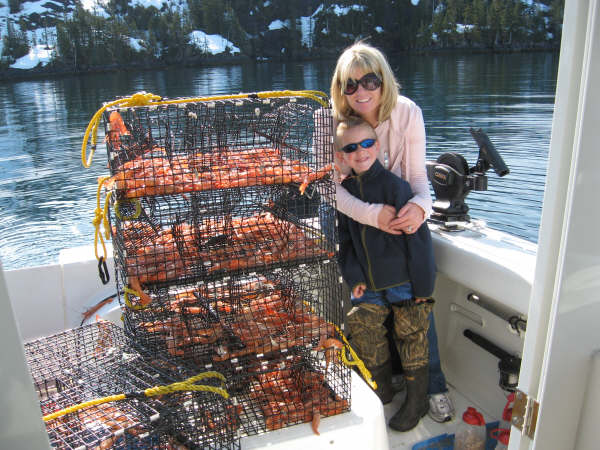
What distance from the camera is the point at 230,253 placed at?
1.80 m

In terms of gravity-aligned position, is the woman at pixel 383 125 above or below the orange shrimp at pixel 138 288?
above

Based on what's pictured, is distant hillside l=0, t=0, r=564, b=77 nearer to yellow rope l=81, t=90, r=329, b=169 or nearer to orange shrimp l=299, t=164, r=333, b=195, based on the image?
yellow rope l=81, t=90, r=329, b=169

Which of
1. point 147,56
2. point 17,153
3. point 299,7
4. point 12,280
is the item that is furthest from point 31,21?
point 12,280

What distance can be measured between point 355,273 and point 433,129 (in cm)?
1174

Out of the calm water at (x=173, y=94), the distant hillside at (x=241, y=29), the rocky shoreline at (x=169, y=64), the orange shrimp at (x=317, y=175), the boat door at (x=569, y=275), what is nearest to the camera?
the boat door at (x=569, y=275)

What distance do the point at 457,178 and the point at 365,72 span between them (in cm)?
84

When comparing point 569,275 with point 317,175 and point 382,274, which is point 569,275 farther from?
point 382,274

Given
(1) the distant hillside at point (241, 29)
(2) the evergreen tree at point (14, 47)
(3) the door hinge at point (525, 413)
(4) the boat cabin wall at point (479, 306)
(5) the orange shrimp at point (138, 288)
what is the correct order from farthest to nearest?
(1) the distant hillside at point (241, 29) → (2) the evergreen tree at point (14, 47) → (4) the boat cabin wall at point (479, 306) → (5) the orange shrimp at point (138, 288) → (3) the door hinge at point (525, 413)

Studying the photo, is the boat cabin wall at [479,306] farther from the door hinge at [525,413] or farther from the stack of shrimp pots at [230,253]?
the door hinge at [525,413]

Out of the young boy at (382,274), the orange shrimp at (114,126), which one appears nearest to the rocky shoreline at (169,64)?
the orange shrimp at (114,126)

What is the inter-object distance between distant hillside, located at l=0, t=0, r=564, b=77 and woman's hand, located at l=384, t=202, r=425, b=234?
135 feet

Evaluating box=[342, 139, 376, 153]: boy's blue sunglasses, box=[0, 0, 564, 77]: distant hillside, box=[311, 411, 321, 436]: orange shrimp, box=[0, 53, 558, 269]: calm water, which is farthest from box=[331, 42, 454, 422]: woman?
box=[0, 0, 564, 77]: distant hillside

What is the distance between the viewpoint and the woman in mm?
2023

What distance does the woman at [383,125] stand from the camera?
2.02 m
